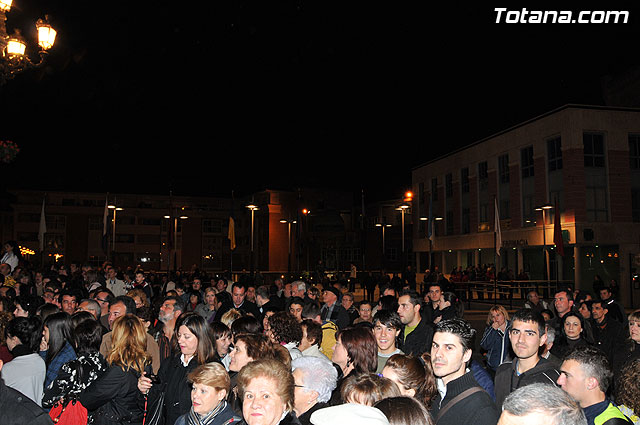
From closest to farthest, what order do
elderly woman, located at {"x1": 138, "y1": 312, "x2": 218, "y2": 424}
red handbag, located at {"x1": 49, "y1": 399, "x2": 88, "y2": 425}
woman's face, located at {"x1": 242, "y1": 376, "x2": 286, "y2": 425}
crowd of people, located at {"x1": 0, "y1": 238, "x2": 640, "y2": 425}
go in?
1. crowd of people, located at {"x1": 0, "y1": 238, "x2": 640, "y2": 425}
2. woman's face, located at {"x1": 242, "y1": 376, "x2": 286, "y2": 425}
3. red handbag, located at {"x1": 49, "y1": 399, "x2": 88, "y2": 425}
4. elderly woman, located at {"x1": 138, "y1": 312, "x2": 218, "y2": 424}

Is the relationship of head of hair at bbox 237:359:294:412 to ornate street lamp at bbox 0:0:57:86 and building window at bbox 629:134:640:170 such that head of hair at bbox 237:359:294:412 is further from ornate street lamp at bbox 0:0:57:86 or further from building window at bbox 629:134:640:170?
building window at bbox 629:134:640:170

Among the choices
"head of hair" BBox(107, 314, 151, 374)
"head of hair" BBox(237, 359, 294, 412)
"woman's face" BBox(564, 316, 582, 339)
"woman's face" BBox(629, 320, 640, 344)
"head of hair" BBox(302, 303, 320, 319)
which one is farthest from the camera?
"woman's face" BBox(564, 316, 582, 339)

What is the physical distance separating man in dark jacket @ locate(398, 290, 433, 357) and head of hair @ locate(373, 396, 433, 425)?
4.90m

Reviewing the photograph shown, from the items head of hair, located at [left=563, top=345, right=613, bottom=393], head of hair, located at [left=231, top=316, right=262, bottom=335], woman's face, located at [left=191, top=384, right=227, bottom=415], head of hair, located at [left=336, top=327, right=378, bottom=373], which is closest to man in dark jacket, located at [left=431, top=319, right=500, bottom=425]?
head of hair, located at [left=336, top=327, right=378, bottom=373]

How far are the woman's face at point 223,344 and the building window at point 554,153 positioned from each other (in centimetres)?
3480

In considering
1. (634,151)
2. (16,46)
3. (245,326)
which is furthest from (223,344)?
(634,151)

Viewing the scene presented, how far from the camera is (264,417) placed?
3.46m

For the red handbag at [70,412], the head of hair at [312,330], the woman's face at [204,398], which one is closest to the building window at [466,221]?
the head of hair at [312,330]

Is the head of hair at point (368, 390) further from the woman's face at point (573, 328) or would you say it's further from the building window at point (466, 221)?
the building window at point (466, 221)

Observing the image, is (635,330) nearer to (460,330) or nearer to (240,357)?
(460,330)

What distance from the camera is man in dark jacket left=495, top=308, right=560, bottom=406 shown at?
17.5 feet

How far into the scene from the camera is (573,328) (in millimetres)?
8422

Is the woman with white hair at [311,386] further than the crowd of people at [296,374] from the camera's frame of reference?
Yes

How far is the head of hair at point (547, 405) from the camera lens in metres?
2.53
